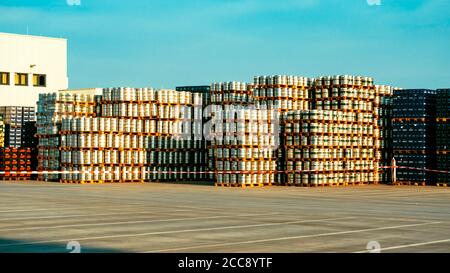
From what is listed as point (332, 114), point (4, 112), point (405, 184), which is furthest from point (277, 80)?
point (4, 112)

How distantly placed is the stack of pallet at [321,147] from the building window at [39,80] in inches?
948

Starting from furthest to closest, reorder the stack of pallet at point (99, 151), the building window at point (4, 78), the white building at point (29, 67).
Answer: the white building at point (29, 67), the building window at point (4, 78), the stack of pallet at point (99, 151)

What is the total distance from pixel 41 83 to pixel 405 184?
87.3ft

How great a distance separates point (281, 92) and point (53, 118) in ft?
31.8

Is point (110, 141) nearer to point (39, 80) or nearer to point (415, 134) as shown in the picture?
point (415, 134)

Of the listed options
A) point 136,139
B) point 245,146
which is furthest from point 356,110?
point 136,139

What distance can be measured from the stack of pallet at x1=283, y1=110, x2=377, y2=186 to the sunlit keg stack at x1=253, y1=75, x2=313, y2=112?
1.37 meters

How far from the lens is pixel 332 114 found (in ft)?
97.9

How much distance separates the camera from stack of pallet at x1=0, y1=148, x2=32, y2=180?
3403 centimetres

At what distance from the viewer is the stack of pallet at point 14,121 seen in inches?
1492

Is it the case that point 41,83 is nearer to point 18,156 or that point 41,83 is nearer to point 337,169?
point 18,156

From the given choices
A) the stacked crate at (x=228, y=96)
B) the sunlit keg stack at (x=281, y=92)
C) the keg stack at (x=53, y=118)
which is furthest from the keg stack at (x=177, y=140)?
the sunlit keg stack at (x=281, y=92)

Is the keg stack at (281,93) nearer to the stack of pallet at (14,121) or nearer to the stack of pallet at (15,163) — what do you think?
the stack of pallet at (15,163)

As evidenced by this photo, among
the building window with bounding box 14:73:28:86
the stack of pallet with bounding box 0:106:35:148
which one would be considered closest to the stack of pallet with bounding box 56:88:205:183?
the stack of pallet with bounding box 0:106:35:148
